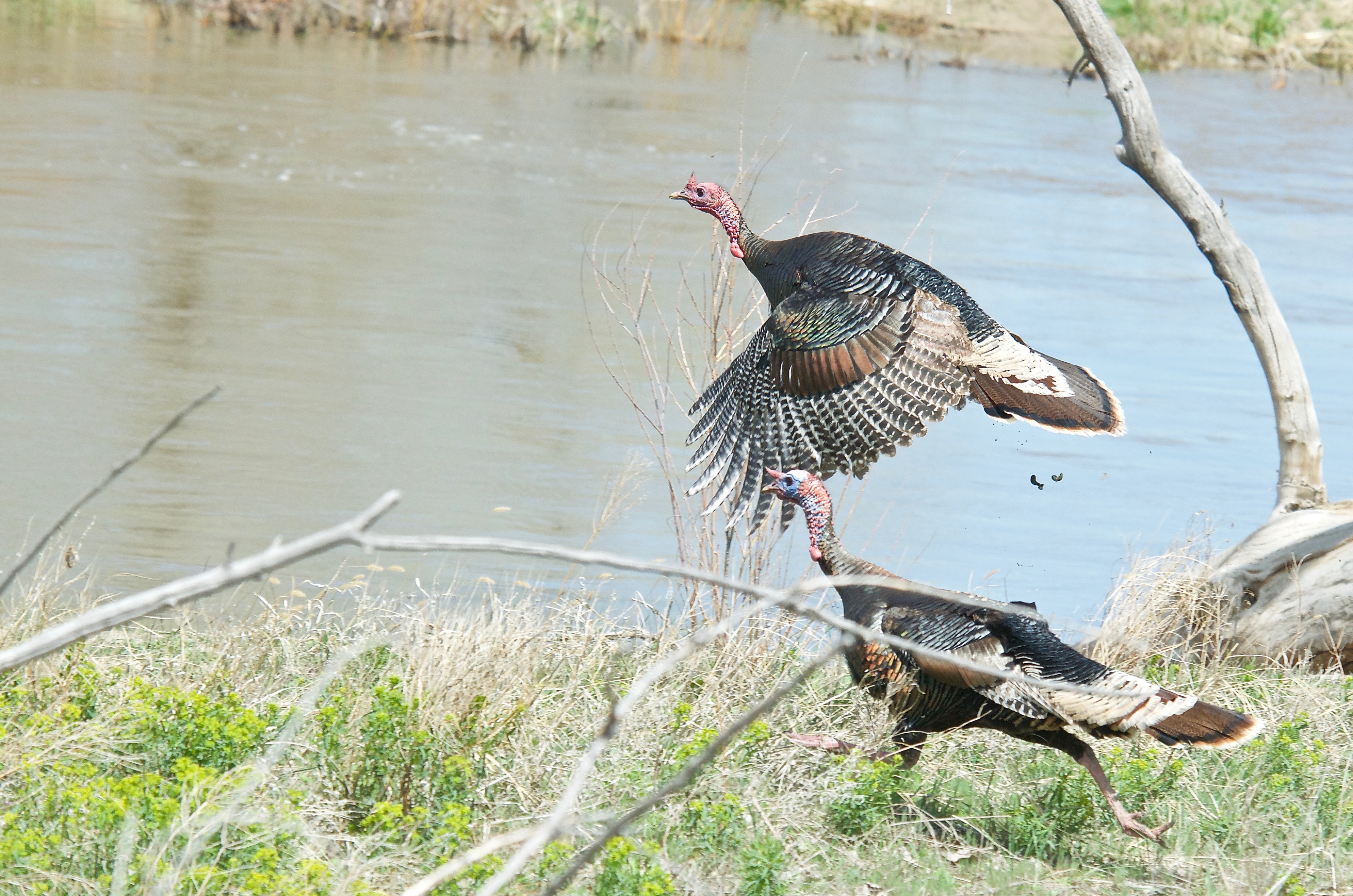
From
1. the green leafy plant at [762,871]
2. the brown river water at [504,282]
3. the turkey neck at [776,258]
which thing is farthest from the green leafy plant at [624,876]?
the brown river water at [504,282]

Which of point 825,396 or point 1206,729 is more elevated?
point 825,396

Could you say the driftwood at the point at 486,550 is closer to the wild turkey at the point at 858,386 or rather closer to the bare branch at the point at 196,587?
the bare branch at the point at 196,587

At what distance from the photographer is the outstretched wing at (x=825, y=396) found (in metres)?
4.80

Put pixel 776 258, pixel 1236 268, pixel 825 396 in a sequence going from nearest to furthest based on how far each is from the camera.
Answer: pixel 825 396, pixel 776 258, pixel 1236 268

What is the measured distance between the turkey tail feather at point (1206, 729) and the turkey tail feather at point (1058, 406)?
1198mm

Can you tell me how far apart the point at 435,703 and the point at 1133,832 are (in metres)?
1.81

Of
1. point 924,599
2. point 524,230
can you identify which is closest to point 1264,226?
point 524,230

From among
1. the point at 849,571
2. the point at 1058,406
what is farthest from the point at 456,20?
the point at 849,571

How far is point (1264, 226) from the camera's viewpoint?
588 inches

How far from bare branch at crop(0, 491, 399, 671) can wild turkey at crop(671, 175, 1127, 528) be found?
2641mm

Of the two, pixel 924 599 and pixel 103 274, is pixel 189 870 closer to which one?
pixel 924 599

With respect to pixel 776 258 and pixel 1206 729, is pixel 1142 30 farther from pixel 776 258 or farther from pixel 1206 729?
pixel 1206 729

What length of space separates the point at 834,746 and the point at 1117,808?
799 mm

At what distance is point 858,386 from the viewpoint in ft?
15.8
